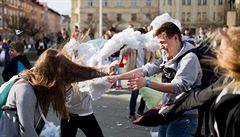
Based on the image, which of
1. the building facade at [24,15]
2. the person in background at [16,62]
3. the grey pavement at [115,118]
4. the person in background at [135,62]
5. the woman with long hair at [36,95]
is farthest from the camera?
the building facade at [24,15]

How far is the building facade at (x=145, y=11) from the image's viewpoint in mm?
95188

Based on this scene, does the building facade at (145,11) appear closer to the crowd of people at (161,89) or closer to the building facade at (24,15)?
the building facade at (24,15)

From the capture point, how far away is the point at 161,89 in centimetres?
379

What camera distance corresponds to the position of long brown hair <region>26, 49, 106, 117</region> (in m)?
3.30

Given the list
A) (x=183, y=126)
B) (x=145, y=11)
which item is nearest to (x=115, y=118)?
(x=183, y=126)

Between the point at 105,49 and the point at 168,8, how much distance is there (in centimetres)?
8906

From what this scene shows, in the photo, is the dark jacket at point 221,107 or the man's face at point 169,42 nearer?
the dark jacket at point 221,107

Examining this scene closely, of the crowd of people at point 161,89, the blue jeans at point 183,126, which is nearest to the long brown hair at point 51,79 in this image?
the crowd of people at point 161,89

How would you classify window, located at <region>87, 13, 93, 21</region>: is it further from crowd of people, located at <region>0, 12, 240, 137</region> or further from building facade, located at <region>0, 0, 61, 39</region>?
crowd of people, located at <region>0, 12, 240, 137</region>

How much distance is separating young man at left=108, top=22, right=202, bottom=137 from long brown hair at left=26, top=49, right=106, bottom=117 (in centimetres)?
60

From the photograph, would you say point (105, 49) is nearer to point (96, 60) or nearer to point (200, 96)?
point (96, 60)

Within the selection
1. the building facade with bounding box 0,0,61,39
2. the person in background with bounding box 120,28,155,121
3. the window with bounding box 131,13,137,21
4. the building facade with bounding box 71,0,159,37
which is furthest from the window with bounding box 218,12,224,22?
the person in background with bounding box 120,28,155,121

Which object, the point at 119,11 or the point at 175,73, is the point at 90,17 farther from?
the point at 175,73

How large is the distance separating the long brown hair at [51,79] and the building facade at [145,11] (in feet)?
298
